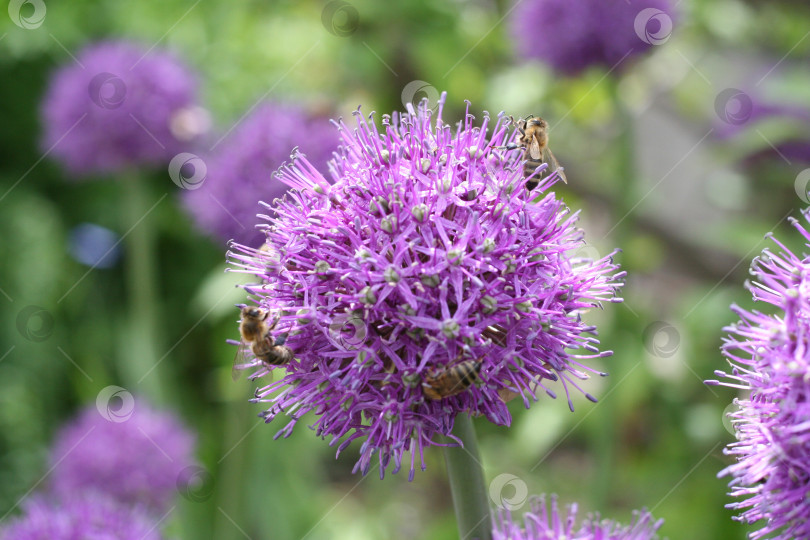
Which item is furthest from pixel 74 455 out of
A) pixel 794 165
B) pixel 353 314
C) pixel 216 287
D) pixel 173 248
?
pixel 794 165

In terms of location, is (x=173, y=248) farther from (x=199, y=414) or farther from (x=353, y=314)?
(x=353, y=314)

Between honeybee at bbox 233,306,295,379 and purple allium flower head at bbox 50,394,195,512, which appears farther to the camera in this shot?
purple allium flower head at bbox 50,394,195,512

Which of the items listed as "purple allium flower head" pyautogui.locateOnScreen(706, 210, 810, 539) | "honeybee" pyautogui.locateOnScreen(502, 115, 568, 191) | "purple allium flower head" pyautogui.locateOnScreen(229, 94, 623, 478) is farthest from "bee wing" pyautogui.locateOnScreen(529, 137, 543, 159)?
"purple allium flower head" pyautogui.locateOnScreen(706, 210, 810, 539)

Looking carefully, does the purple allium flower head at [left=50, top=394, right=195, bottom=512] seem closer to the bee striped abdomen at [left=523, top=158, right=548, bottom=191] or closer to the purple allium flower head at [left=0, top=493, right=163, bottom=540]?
the purple allium flower head at [left=0, top=493, right=163, bottom=540]

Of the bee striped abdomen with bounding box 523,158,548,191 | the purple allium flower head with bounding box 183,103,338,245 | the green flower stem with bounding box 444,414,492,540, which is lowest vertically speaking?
the green flower stem with bounding box 444,414,492,540

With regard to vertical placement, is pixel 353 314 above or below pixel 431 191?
below

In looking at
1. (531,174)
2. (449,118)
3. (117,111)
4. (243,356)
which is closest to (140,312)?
(117,111)
